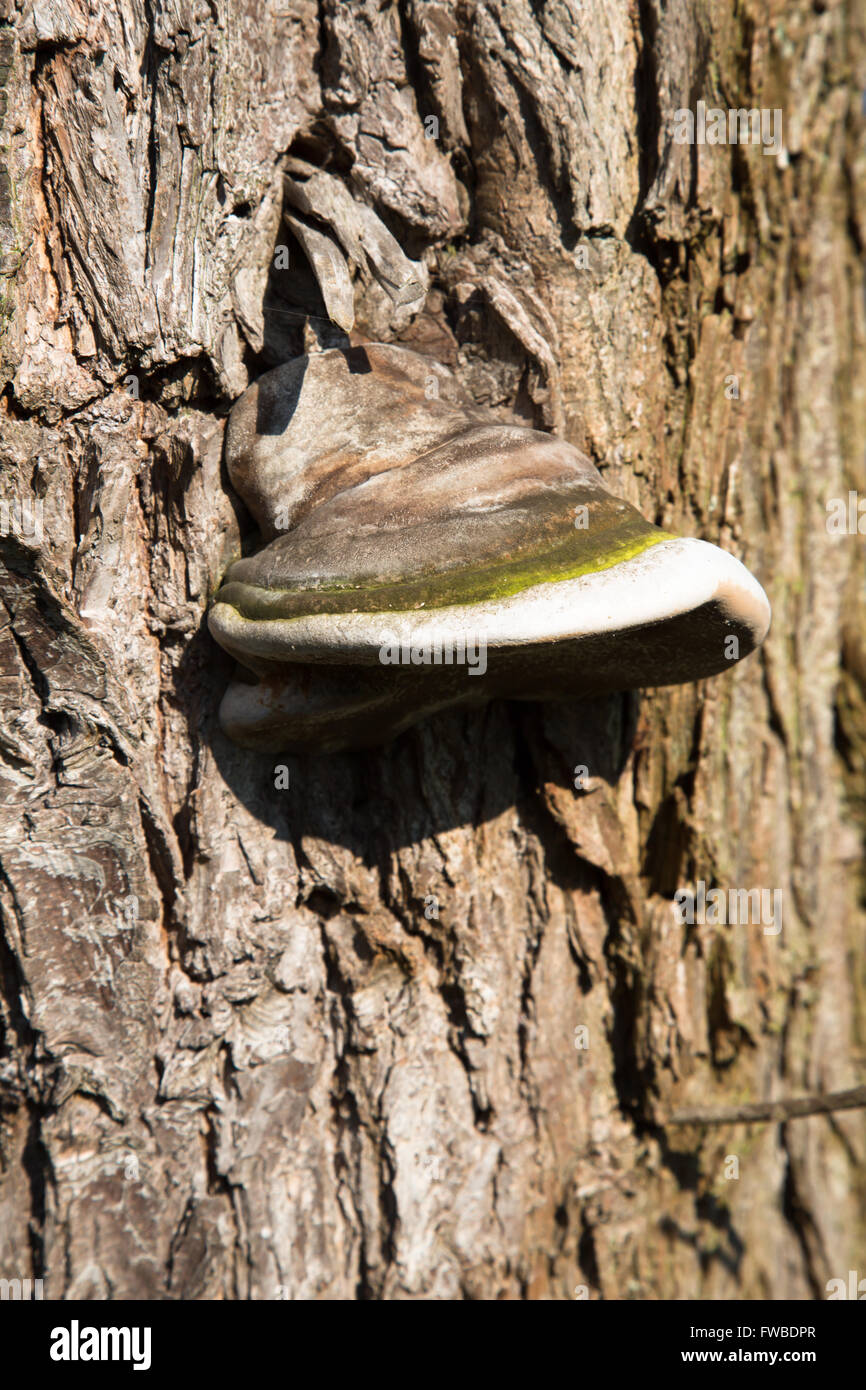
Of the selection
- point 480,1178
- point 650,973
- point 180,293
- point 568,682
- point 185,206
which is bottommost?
point 480,1178

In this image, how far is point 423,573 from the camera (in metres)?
1.74

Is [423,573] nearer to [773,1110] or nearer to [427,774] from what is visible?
[427,774]

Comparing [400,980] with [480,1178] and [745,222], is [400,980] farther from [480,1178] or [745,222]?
[745,222]

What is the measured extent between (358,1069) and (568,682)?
4.23ft

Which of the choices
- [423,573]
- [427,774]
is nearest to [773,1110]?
[427,774]

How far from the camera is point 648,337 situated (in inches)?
97.3

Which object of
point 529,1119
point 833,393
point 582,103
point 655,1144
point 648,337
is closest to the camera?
point 582,103

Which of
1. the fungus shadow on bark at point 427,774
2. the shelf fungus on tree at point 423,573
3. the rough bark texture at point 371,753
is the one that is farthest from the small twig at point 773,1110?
the shelf fungus on tree at point 423,573

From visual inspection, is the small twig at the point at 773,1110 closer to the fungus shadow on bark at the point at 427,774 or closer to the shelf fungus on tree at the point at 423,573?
the fungus shadow on bark at the point at 427,774

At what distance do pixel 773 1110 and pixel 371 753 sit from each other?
176cm

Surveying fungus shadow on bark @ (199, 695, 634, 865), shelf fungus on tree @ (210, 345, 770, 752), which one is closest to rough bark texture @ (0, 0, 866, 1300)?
fungus shadow on bark @ (199, 695, 634, 865)

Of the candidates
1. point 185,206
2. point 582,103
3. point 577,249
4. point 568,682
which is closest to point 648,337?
point 577,249

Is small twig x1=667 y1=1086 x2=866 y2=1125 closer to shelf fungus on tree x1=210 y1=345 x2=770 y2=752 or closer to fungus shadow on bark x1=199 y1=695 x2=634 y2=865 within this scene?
fungus shadow on bark x1=199 y1=695 x2=634 y2=865

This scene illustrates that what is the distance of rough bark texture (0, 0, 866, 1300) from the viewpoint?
6.98 ft
